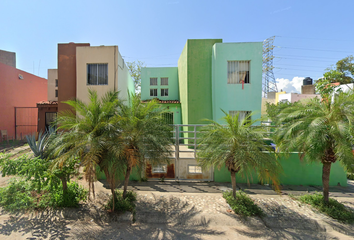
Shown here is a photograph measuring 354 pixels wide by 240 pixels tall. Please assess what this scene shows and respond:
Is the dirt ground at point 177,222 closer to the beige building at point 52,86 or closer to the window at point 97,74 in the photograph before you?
the window at point 97,74

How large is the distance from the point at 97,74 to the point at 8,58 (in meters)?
16.4

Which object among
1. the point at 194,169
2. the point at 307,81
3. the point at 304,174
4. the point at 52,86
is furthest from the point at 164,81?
the point at 307,81

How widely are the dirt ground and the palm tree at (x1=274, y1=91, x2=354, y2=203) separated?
4.20ft

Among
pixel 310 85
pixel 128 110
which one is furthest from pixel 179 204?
pixel 310 85

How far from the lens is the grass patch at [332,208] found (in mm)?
4465

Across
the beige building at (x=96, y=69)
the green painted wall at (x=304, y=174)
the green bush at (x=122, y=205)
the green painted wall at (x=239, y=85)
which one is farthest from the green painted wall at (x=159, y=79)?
the green bush at (x=122, y=205)

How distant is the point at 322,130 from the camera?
4.37m

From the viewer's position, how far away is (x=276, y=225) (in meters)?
4.35

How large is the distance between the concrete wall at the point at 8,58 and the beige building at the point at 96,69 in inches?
597

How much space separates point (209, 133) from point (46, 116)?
41.7 ft

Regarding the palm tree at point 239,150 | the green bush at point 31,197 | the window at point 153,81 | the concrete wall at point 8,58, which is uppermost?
the concrete wall at point 8,58

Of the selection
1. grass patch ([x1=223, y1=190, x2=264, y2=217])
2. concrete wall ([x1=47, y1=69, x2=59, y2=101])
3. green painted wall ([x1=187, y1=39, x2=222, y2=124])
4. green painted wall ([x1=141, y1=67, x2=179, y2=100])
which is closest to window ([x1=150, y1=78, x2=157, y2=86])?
green painted wall ([x1=141, y1=67, x2=179, y2=100])

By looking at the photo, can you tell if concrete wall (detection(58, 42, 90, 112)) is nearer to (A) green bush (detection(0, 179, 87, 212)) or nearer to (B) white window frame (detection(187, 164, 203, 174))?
(A) green bush (detection(0, 179, 87, 212))

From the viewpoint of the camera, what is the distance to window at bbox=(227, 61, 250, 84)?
10727 mm
